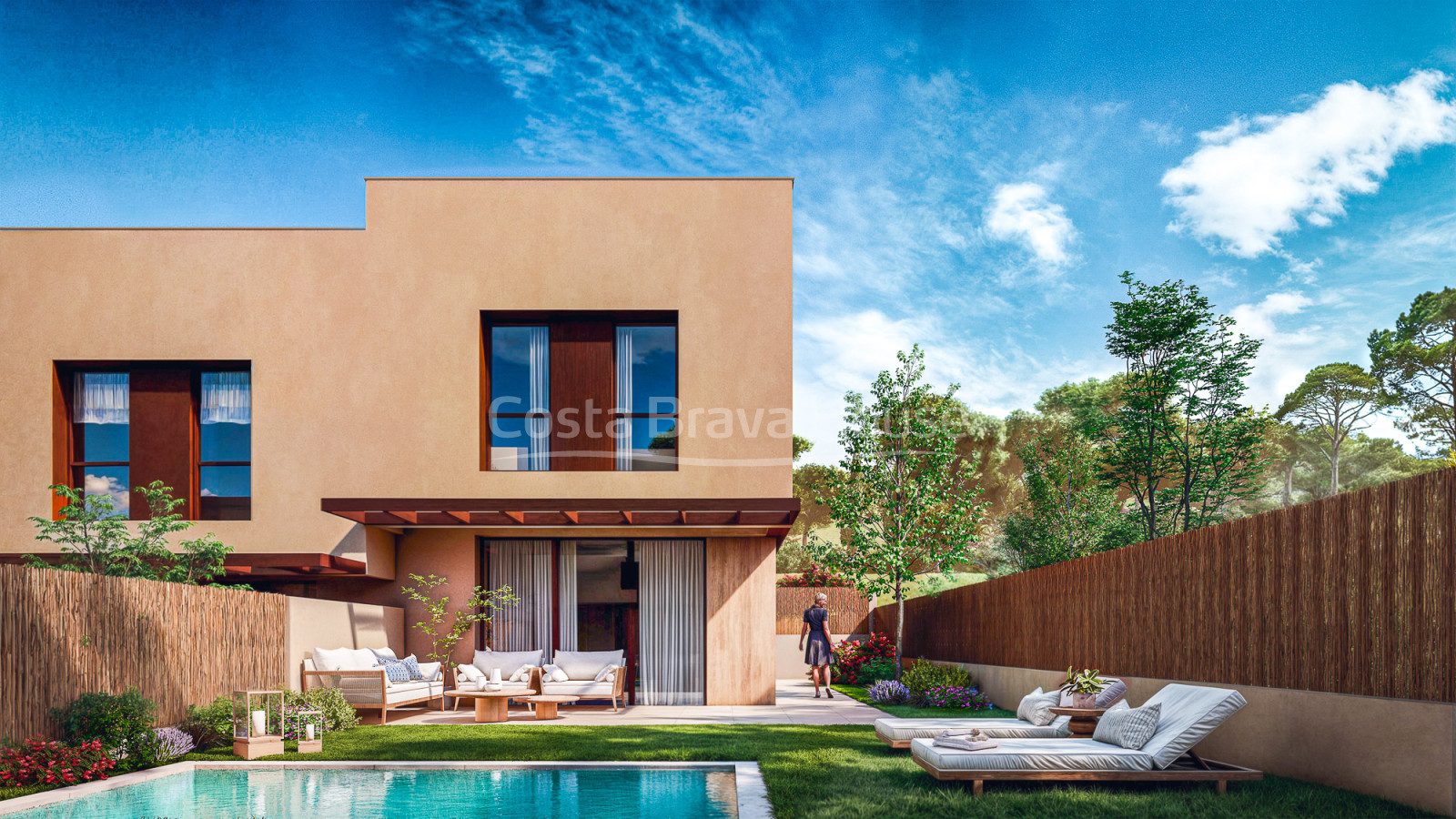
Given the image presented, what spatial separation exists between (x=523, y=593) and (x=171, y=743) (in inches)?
244

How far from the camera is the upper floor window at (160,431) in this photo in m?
14.3

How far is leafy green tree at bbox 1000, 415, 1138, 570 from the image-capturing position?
97.5ft

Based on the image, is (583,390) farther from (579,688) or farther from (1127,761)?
(1127,761)

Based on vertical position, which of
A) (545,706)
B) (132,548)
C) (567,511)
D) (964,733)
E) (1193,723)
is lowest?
(545,706)

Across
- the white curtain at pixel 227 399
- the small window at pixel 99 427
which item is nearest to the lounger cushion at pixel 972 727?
the white curtain at pixel 227 399

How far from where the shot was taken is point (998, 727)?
8273 mm

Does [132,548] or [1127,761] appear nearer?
[1127,761]

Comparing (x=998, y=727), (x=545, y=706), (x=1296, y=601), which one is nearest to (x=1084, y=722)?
(x=998, y=727)

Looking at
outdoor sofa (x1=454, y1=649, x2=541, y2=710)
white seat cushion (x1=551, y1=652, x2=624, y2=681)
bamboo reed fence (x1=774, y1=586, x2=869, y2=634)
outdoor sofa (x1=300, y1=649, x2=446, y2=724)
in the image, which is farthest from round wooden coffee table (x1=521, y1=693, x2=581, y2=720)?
bamboo reed fence (x1=774, y1=586, x2=869, y2=634)

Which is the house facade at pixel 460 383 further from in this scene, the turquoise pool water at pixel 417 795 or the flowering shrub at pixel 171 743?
the turquoise pool water at pixel 417 795

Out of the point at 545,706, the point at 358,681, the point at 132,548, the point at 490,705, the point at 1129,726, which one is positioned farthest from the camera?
the point at 545,706

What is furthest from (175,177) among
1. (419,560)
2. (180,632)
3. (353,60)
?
(180,632)

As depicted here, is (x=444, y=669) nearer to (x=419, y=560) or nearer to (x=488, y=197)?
(x=419, y=560)

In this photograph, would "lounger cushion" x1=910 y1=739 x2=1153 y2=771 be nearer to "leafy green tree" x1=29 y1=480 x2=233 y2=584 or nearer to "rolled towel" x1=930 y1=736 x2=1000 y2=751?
"rolled towel" x1=930 y1=736 x2=1000 y2=751
